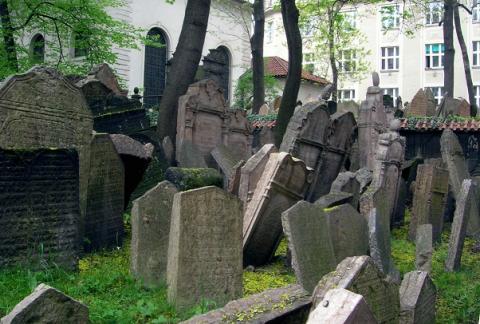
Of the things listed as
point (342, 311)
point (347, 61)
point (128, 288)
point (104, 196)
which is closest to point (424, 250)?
point (128, 288)

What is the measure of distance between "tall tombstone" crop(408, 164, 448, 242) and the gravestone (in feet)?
18.2

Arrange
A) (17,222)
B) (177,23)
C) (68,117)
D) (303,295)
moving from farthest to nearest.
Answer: (177,23)
(68,117)
(17,222)
(303,295)

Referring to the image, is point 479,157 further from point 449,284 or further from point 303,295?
point 303,295

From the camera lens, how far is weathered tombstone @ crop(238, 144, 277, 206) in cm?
675

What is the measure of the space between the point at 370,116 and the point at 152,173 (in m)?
5.08

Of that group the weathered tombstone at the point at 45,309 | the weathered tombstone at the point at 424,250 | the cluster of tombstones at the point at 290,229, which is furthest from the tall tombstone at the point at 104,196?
the weathered tombstone at the point at 424,250

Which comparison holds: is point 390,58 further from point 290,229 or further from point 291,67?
point 290,229

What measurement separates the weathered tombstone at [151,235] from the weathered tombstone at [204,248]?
433 millimetres

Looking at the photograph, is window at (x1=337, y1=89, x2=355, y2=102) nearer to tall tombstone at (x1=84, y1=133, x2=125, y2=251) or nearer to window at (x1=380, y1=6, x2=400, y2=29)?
window at (x1=380, y1=6, x2=400, y2=29)

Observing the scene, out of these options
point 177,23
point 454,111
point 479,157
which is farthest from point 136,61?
point 479,157

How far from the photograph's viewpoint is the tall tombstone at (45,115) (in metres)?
5.39

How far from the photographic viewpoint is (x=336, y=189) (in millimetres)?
8422

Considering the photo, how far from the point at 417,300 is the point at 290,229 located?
1.24 meters

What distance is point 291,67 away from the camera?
13281 millimetres
